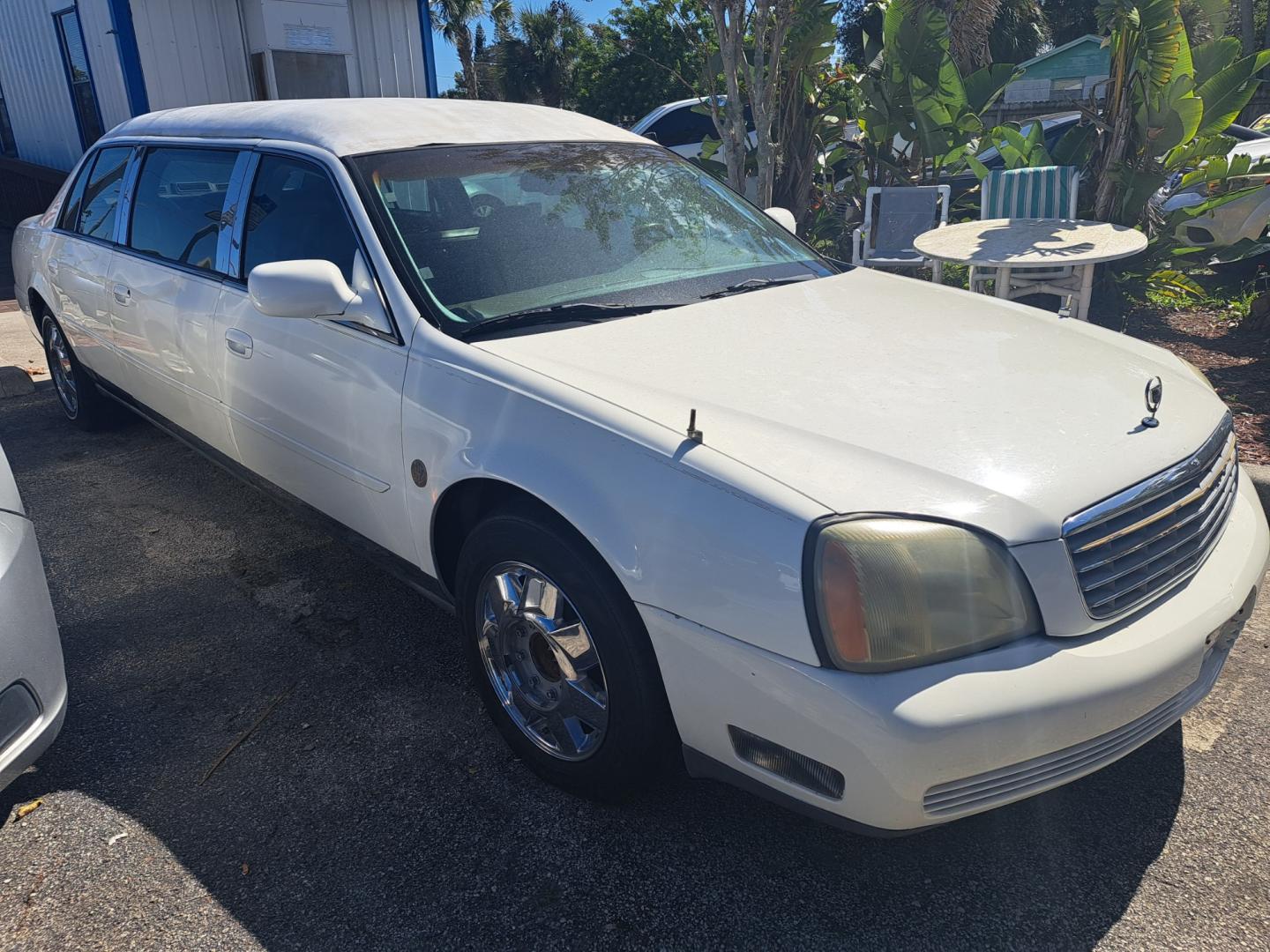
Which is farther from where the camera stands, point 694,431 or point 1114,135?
point 1114,135

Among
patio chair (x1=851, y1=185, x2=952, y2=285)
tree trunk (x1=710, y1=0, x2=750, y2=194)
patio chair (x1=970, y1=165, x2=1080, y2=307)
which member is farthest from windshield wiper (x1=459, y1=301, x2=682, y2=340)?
patio chair (x1=851, y1=185, x2=952, y2=285)

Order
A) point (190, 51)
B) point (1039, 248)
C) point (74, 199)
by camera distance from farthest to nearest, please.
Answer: point (190, 51)
point (1039, 248)
point (74, 199)

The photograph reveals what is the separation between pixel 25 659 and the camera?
7.56 ft

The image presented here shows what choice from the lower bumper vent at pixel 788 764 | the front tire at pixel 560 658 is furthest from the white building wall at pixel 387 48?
the lower bumper vent at pixel 788 764

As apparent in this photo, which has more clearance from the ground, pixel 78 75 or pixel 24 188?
pixel 78 75

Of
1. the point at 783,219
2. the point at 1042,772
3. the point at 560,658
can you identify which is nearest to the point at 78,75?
the point at 783,219

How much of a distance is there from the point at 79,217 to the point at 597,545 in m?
4.16

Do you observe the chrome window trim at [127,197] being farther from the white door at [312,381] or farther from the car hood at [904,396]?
the car hood at [904,396]

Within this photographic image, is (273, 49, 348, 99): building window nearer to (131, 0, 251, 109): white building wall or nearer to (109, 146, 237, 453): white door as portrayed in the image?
(131, 0, 251, 109): white building wall

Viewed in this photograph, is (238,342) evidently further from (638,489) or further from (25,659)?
(638,489)

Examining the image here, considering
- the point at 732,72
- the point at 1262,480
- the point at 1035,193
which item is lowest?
the point at 1262,480

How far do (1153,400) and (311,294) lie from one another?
2210mm

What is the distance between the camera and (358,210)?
291 cm

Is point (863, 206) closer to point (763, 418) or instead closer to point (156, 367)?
point (156, 367)
